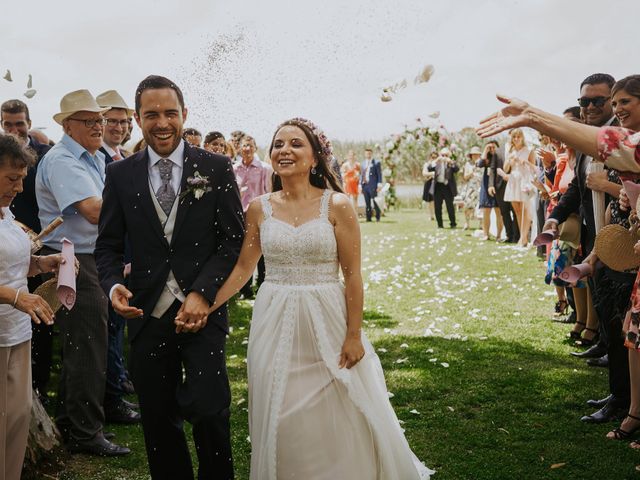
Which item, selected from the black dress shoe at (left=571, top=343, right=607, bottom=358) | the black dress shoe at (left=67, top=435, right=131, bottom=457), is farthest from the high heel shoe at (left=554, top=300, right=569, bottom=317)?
the black dress shoe at (left=67, top=435, right=131, bottom=457)

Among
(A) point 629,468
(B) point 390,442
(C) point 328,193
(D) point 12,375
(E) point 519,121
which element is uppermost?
(E) point 519,121

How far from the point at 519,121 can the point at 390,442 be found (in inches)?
82.5

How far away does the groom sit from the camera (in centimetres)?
384

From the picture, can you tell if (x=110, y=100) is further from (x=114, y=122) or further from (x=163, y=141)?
(x=163, y=141)

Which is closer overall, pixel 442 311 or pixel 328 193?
pixel 328 193

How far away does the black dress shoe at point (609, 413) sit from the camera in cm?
552

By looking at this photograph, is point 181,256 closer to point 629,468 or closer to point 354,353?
point 354,353

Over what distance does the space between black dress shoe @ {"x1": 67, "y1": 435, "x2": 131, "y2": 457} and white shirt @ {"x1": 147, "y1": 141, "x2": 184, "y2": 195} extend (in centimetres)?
225

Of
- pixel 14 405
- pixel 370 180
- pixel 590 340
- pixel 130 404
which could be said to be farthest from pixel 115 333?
pixel 370 180

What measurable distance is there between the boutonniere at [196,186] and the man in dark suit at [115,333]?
2249mm

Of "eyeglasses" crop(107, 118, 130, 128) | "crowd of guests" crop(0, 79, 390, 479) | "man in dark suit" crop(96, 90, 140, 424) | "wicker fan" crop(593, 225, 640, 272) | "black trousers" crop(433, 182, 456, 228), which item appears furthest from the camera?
"black trousers" crop(433, 182, 456, 228)

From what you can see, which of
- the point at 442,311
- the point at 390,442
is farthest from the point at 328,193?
the point at 442,311

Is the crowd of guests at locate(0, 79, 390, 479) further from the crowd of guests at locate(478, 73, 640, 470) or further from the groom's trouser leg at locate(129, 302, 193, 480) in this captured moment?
the crowd of guests at locate(478, 73, 640, 470)

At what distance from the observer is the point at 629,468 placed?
464 cm
